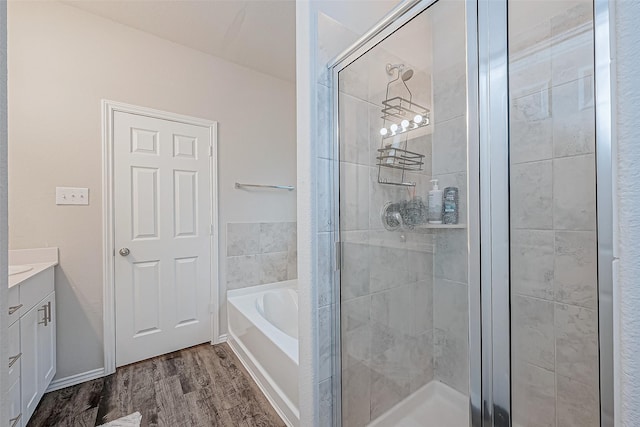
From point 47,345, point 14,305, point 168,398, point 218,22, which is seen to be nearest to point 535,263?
point 168,398

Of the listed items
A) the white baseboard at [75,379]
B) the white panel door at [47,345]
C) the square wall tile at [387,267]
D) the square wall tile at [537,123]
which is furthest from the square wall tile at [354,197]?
the white baseboard at [75,379]

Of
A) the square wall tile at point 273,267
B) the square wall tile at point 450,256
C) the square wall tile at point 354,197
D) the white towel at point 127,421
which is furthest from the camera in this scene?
the square wall tile at point 273,267

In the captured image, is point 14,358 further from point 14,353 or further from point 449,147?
point 449,147

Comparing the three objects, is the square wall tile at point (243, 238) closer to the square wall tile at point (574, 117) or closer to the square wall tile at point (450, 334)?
the square wall tile at point (450, 334)

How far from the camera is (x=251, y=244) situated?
8.32 ft

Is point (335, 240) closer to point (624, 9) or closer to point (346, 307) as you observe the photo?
point (346, 307)

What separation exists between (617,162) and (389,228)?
888 millimetres

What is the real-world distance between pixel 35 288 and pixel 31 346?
29cm

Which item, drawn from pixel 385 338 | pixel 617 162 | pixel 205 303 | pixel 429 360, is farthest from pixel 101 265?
pixel 617 162

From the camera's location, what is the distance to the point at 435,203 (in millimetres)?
1226

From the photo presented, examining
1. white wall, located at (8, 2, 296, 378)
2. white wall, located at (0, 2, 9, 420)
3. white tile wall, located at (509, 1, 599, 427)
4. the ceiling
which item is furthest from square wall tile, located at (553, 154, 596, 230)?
white wall, located at (8, 2, 296, 378)

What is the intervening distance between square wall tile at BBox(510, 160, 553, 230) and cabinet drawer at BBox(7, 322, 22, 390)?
2.06 m

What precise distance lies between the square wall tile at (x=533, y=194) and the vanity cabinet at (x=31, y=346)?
6.64ft

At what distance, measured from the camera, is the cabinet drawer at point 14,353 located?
45.7 inches
